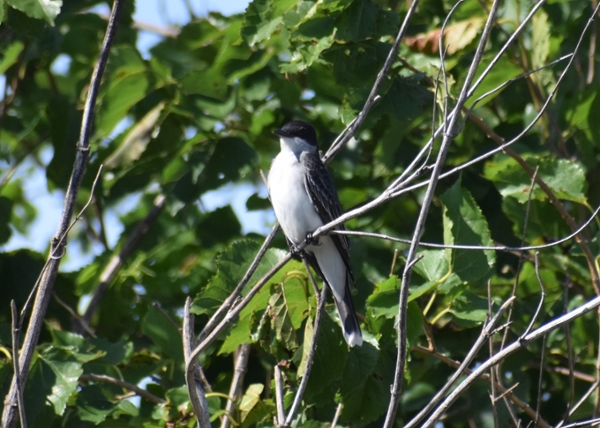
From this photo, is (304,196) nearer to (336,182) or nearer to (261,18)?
(336,182)

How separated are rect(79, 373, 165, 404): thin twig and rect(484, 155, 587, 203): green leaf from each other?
219cm

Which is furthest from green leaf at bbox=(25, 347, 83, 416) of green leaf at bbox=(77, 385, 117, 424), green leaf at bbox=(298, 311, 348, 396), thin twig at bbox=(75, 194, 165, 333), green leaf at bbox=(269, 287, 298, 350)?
thin twig at bbox=(75, 194, 165, 333)

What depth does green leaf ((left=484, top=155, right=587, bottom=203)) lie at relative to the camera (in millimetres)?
4500

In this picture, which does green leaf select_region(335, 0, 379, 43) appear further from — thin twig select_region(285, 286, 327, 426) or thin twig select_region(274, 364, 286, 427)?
thin twig select_region(274, 364, 286, 427)

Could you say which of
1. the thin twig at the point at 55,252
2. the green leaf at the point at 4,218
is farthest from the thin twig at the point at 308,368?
the green leaf at the point at 4,218

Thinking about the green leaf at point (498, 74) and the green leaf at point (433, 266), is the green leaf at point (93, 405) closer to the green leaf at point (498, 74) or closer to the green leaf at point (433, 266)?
the green leaf at point (433, 266)

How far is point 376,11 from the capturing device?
417cm

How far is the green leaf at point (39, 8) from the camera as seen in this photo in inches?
157

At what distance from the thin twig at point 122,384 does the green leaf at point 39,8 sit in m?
1.81

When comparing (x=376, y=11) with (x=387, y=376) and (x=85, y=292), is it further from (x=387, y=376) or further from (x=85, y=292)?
(x=85, y=292)

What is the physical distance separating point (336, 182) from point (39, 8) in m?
2.24

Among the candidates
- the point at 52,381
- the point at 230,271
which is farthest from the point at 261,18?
the point at 52,381

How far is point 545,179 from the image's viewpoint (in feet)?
15.0

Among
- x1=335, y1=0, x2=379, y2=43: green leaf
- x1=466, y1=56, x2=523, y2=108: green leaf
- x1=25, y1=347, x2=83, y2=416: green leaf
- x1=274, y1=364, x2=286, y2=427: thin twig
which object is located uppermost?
x1=335, y1=0, x2=379, y2=43: green leaf
